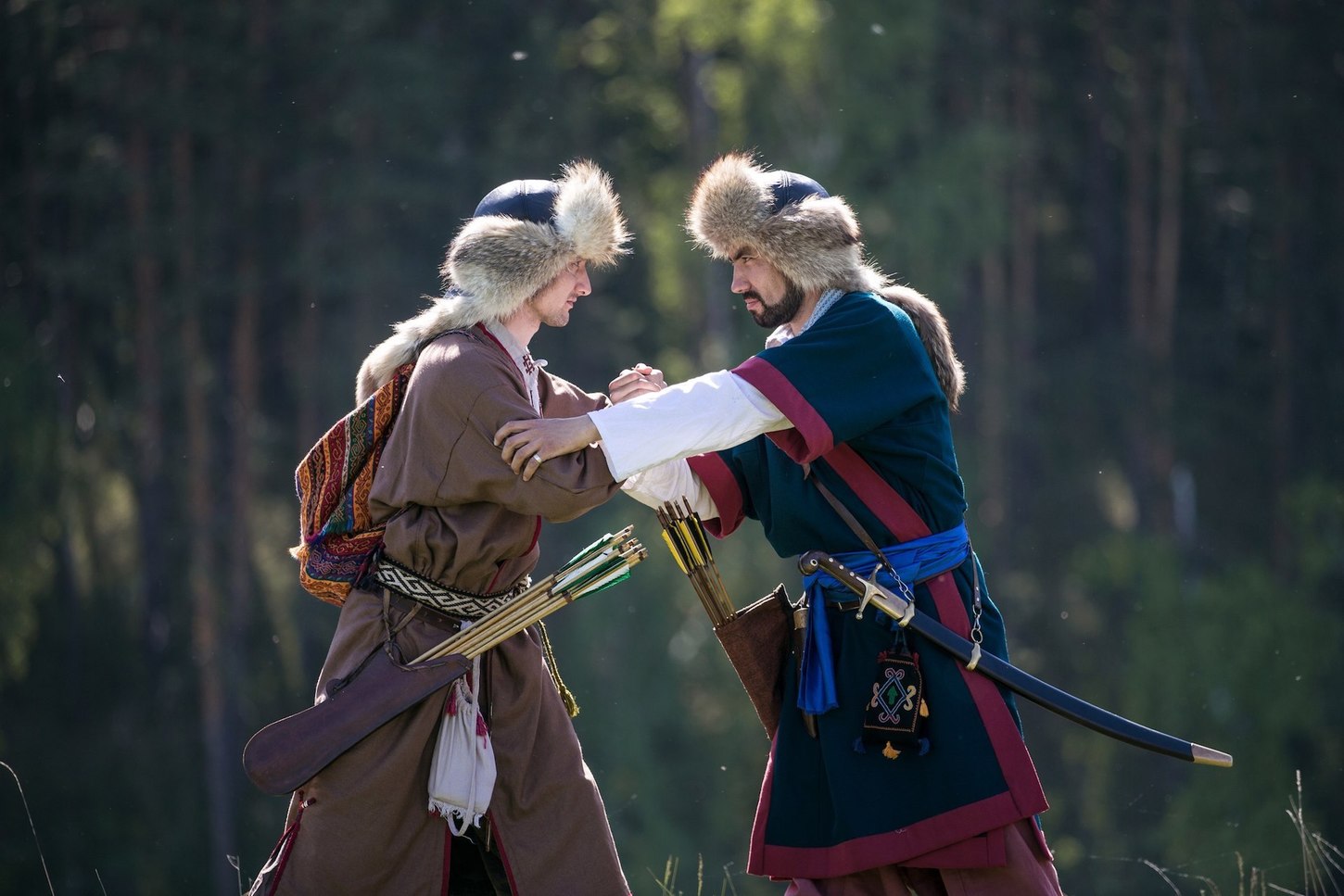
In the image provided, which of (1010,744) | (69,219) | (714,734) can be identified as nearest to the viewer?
(1010,744)

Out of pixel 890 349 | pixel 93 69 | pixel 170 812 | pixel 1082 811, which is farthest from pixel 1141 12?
pixel 890 349

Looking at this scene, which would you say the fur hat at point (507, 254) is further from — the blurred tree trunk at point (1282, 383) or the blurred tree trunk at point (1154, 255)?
the blurred tree trunk at point (1282, 383)

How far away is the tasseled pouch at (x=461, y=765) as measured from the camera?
3.35 m

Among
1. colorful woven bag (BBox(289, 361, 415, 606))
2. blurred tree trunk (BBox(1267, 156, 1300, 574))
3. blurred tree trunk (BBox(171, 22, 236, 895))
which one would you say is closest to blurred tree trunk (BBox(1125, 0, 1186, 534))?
blurred tree trunk (BBox(1267, 156, 1300, 574))

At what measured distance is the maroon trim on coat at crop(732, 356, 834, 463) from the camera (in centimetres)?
350

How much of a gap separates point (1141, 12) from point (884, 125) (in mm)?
3585

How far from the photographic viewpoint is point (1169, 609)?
642 inches

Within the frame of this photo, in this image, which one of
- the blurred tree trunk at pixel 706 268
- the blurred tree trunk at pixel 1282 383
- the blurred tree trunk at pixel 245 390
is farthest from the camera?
the blurred tree trunk at pixel 1282 383

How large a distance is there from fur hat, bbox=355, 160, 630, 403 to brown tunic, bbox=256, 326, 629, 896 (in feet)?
0.29

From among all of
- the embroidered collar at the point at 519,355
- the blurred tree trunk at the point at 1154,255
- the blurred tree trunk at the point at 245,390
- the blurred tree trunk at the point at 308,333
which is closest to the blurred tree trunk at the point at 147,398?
the blurred tree trunk at the point at 245,390

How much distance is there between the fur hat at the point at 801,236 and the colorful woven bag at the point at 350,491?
86 cm

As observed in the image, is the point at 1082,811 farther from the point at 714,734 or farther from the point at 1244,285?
the point at 1244,285

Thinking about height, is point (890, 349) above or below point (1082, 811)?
above

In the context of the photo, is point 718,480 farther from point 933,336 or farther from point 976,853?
point 976,853
